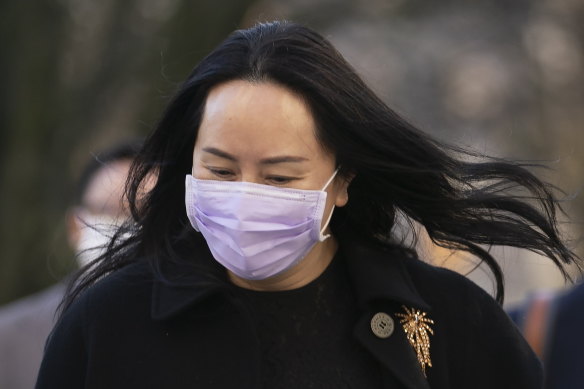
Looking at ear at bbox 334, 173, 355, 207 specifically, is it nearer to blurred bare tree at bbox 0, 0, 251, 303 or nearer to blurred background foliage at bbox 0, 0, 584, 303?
blurred background foliage at bbox 0, 0, 584, 303

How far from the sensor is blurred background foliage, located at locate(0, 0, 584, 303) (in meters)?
8.77

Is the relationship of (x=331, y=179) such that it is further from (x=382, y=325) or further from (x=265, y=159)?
(x=382, y=325)

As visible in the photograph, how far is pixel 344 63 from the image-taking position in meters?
3.45

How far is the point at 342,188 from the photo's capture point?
3.51m

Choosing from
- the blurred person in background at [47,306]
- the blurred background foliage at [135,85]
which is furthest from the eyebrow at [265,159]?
the blurred background foliage at [135,85]

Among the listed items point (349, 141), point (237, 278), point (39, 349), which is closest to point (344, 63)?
point (349, 141)

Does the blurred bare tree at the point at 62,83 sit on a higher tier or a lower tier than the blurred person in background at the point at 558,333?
lower

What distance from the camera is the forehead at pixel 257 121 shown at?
10.4ft

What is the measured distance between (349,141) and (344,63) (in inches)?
8.7

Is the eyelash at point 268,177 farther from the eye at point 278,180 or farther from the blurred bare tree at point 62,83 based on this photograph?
the blurred bare tree at point 62,83

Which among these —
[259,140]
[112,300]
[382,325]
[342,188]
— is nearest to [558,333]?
[382,325]

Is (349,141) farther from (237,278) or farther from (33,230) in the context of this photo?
(33,230)

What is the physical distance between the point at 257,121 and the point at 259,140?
5cm

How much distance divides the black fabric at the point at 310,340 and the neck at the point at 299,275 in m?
0.02
